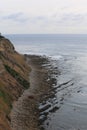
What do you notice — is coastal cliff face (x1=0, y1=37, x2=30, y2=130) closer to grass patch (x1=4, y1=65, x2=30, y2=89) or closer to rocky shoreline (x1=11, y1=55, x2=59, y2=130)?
grass patch (x1=4, y1=65, x2=30, y2=89)

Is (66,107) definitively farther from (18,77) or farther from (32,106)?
(18,77)

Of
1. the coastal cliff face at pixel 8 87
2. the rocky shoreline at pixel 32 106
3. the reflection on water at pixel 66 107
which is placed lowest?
the reflection on water at pixel 66 107

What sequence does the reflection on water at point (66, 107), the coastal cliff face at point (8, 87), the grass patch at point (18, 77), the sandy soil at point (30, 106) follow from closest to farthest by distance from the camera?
1. the coastal cliff face at point (8, 87)
2. the sandy soil at point (30, 106)
3. the reflection on water at point (66, 107)
4. the grass patch at point (18, 77)

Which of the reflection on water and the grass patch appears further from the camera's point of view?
the grass patch

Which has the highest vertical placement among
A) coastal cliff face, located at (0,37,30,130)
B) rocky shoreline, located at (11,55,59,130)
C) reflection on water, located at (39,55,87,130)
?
coastal cliff face, located at (0,37,30,130)

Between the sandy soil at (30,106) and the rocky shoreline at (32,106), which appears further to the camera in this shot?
the rocky shoreline at (32,106)

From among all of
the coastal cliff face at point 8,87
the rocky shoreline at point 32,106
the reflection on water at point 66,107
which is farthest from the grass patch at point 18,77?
the reflection on water at point 66,107

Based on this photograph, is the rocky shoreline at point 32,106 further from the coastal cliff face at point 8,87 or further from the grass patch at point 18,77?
the grass patch at point 18,77

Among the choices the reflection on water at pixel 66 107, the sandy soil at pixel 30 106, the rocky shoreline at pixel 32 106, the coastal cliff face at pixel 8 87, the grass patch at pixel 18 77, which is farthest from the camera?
the grass patch at pixel 18 77

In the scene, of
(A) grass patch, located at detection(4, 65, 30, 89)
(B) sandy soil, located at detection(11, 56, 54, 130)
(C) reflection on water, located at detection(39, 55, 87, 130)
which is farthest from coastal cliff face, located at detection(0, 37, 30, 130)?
(C) reflection on water, located at detection(39, 55, 87, 130)

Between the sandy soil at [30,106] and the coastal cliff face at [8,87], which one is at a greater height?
the coastal cliff face at [8,87]

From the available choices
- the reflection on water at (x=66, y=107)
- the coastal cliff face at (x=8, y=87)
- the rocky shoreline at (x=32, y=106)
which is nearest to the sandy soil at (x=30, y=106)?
the rocky shoreline at (x=32, y=106)

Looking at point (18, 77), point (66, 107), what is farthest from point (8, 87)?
point (66, 107)
